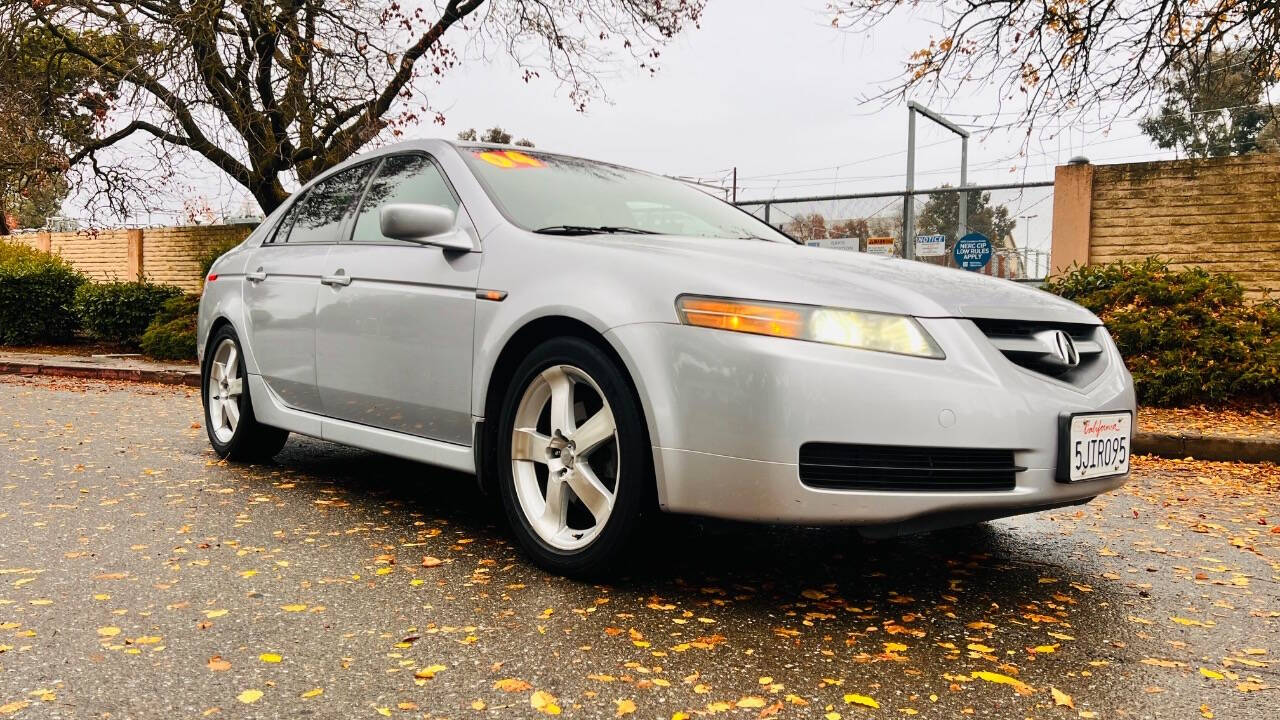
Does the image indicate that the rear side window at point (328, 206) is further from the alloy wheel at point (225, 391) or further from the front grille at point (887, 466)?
the front grille at point (887, 466)

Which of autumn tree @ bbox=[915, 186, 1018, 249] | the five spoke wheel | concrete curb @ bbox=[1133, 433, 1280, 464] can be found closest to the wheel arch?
the five spoke wheel

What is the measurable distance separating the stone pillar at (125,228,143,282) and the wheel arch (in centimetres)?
1639

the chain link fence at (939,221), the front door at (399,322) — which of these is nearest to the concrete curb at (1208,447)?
the front door at (399,322)

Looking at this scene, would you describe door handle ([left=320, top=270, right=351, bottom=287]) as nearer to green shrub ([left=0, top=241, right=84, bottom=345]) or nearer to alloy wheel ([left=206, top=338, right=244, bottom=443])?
alloy wheel ([left=206, top=338, right=244, bottom=443])

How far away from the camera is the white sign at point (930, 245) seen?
13242mm

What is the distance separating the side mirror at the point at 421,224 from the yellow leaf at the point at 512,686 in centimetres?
177

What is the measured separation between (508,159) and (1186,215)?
8.27 m

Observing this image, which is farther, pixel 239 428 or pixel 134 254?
pixel 134 254

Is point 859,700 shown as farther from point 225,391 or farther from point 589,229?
point 225,391


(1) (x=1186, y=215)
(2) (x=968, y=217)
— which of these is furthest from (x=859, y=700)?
(2) (x=968, y=217)

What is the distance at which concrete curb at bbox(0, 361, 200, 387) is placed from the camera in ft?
38.5

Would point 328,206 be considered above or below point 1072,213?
below

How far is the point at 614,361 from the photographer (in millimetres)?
3162

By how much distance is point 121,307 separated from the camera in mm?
15883
